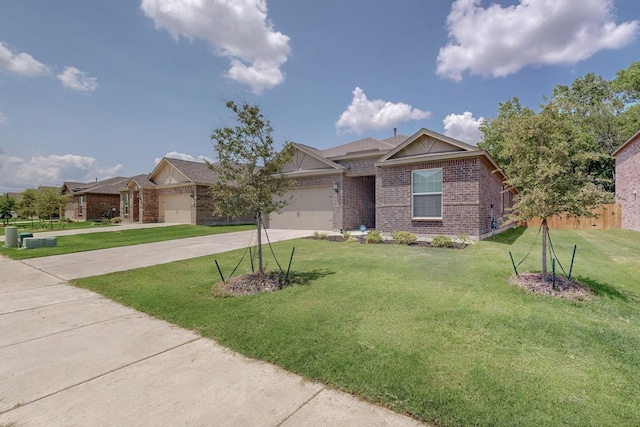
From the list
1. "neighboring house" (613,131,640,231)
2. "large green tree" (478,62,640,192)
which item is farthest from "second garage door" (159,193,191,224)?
"neighboring house" (613,131,640,231)

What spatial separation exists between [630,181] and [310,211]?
1889 centimetres

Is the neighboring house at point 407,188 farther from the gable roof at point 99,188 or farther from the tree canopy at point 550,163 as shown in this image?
the gable roof at point 99,188

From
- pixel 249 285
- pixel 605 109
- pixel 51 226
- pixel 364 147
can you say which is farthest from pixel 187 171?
pixel 605 109

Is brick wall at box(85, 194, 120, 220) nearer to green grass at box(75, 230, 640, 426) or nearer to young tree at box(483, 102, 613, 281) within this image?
green grass at box(75, 230, 640, 426)

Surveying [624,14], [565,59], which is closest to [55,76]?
[624,14]

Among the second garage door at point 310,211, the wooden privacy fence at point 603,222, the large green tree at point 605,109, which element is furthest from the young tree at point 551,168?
the large green tree at point 605,109

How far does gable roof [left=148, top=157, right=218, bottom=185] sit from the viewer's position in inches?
854

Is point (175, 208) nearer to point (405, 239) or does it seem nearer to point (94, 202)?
point (94, 202)

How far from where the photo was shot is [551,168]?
16.2 ft

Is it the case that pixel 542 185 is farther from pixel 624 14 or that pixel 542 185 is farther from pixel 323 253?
pixel 624 14

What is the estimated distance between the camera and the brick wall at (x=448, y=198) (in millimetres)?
10867

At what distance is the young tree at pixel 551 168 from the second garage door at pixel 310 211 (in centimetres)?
1065

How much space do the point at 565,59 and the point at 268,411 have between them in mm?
22339

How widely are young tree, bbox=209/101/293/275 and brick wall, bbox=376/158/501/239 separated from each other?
7.67m
